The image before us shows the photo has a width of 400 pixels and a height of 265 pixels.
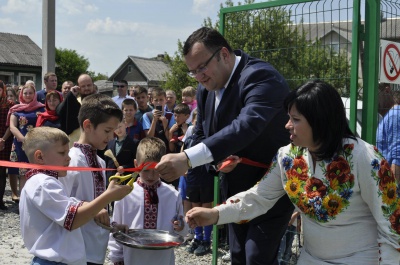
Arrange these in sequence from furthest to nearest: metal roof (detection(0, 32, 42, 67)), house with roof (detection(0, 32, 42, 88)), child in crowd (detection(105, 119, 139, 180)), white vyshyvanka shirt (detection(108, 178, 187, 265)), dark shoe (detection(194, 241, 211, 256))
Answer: metal roof (detection(0, 32, 42, 67)), house with roof (detection(0, 32, 42, 88)), child in crowd (detection(105, 119, 139, 180)), dark shoe (detection(194, 241, 211, 256)), white vyshyvanka shirt (detection(108, 178, 187, 265))

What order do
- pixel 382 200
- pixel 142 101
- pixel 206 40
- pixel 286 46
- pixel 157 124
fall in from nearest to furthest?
pixel 382 200, pixel 206 40, pixel 286 46, pixel 157 124, pixel 142 101

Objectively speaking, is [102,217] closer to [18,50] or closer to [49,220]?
[49,220]

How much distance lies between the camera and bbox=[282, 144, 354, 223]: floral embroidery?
2.77 metres

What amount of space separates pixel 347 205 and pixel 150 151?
2015 millimetres

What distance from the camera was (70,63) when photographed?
79188mm

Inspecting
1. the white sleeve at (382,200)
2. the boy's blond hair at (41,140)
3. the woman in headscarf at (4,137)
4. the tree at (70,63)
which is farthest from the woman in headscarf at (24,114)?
the tree at (70,63)

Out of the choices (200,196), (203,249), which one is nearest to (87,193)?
(200,196)

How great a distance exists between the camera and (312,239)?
292cm

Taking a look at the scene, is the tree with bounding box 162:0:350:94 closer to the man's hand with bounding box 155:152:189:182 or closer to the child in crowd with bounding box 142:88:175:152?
the man's hand with bounding box 155:152:189:182

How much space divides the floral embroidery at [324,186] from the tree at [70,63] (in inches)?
2951

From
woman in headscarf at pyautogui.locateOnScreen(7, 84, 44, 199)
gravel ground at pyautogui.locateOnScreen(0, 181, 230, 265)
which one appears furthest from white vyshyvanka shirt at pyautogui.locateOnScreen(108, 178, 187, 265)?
woman in headscarf at pyautogui.locateOnScreen(7, 84, 44, 199)

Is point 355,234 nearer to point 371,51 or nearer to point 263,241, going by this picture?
point 263,241

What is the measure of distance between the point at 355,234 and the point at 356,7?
204 centimetres

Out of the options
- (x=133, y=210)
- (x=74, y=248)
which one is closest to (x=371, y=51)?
(x=133, y=210)
